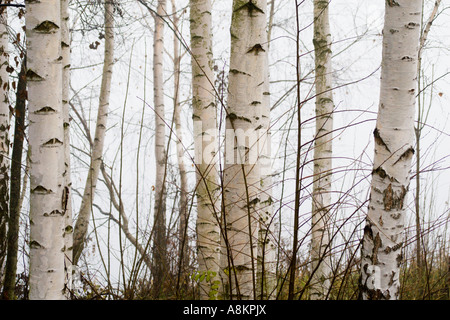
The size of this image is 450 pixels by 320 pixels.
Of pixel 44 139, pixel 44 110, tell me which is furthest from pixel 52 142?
pixel 44 110

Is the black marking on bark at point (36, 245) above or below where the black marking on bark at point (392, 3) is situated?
below

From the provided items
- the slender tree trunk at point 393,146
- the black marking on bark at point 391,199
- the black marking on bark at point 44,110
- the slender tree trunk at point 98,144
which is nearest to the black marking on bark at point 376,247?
the slender tree trunk at point 393,146

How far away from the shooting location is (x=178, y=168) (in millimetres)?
7801

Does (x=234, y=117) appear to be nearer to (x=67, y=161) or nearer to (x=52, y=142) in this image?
(x=52, y=142)

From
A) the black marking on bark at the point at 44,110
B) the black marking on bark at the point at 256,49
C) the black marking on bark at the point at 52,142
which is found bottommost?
the black marking on bark at the point at 52,142

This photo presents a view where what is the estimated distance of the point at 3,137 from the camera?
14.7 feet

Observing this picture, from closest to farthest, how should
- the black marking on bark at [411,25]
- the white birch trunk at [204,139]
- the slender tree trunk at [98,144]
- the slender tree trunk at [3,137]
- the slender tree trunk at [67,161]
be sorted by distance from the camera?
the black marking on bark at [411,25] → the slender tree trunk at [67,161] → the white birch trunk at [204,139] → the slender tree trunk at [3,137] → the slender tree trunk at [98,144]

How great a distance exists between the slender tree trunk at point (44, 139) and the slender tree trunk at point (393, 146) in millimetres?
1619

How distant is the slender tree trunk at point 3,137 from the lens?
427cm

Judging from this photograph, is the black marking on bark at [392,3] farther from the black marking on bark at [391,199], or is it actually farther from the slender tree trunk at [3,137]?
the slender tree trunk at [3,137]

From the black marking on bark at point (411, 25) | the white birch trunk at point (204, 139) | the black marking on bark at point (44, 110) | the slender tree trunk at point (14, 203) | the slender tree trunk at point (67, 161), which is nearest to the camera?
the black marking on bark at point (411, 25)

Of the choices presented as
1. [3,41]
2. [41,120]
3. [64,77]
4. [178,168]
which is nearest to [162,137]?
[178,168]

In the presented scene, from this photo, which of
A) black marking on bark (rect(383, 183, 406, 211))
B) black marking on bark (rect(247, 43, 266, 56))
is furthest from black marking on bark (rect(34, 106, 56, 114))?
black marking on bark (rect(383, 183, 406, 211))

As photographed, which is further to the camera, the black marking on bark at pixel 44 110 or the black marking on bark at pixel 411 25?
the black marking on bark at pixel 44 110
